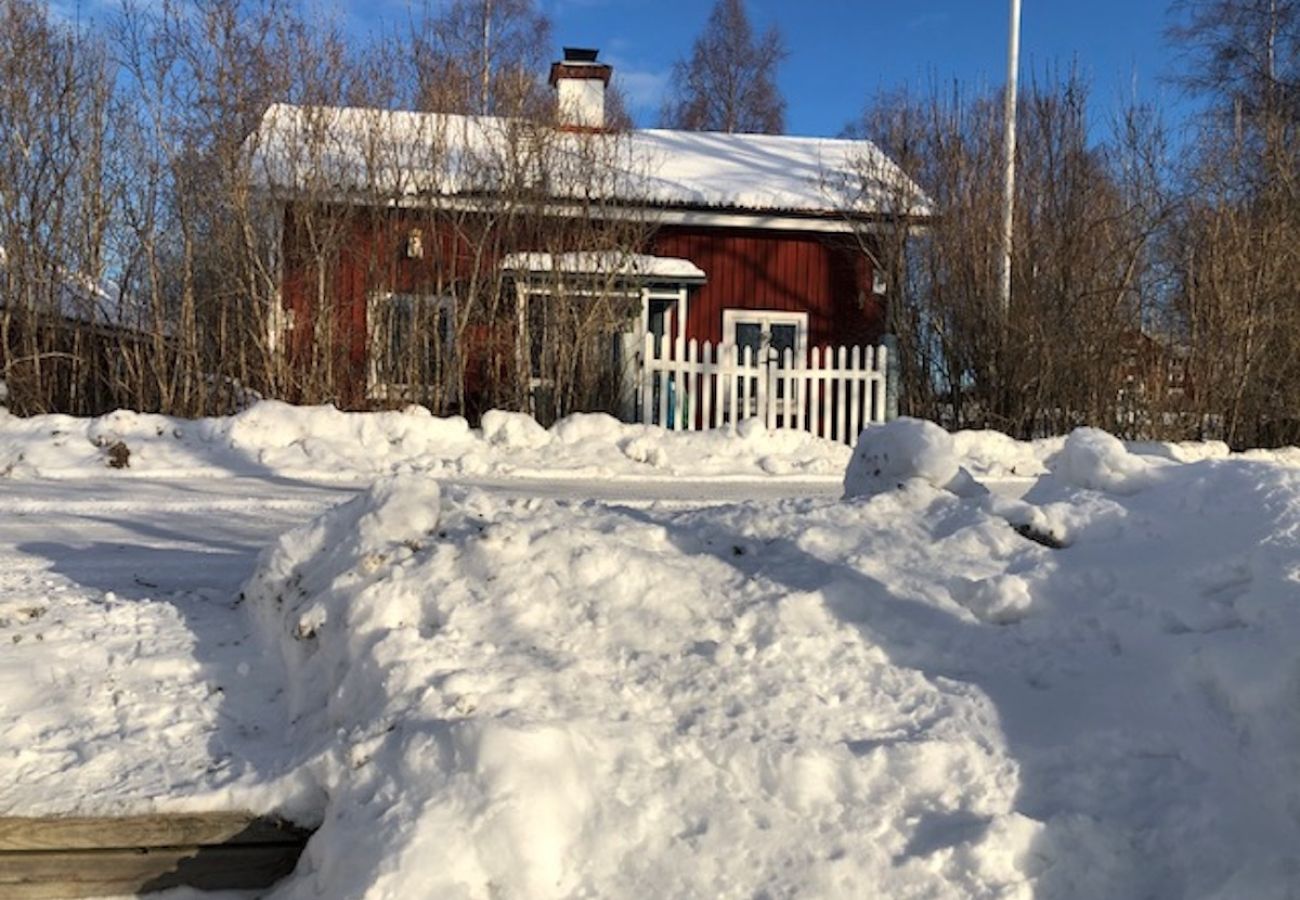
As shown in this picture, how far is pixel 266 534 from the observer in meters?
6.12

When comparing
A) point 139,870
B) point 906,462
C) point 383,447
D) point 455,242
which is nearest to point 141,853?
point 139,870

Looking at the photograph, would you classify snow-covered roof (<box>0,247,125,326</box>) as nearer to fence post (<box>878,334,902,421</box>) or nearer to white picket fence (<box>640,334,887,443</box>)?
white picket fence (<box>640,334,887,443</box>)

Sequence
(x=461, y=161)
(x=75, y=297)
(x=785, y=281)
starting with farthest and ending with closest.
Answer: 1. (x=785, y=281)
2. (x=461, y=161)
3. (x=75, y=297)

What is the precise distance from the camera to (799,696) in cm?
300

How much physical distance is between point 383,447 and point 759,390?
4546 millimetres

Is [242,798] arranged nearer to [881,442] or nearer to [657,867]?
[657,867]

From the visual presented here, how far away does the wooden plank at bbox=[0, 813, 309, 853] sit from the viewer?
8.94ft

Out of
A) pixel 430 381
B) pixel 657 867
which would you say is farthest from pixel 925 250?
pixel 657 867

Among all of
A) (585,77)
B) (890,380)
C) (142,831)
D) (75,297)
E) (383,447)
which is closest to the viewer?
(142,831)

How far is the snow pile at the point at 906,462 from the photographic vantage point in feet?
15.2

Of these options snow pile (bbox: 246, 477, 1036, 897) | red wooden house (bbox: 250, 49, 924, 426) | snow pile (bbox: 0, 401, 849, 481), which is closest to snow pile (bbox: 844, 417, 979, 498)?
snow pile (bbox: 246, 477, 1036, 897)

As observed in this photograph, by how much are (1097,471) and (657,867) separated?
117 inches

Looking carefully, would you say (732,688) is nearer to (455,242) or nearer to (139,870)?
(139,870)

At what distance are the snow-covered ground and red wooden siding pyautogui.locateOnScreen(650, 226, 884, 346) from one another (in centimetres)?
1198
